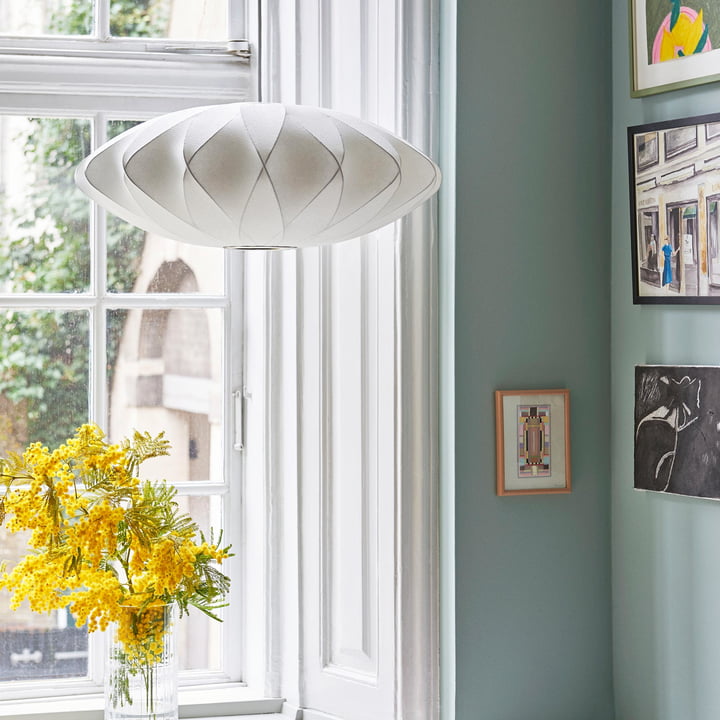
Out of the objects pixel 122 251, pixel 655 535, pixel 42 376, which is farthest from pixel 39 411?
pixel 655 535

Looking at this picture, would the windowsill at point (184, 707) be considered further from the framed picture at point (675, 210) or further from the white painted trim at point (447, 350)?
the framed picture at point (675, 210)

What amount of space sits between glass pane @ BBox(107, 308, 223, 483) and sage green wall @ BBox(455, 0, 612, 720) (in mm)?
576

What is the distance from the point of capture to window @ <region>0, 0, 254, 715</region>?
1.85 m

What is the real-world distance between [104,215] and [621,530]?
122 centimetres

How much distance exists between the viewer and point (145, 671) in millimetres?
1535

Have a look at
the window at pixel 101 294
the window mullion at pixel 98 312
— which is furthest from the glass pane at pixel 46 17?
the window mullion at pixel 98 312

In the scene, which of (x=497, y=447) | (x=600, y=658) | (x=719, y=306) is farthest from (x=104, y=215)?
(x=600, y=658)

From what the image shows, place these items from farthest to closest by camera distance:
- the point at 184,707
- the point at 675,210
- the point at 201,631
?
the point at 201,631 < the point at 184,707 < the point at 675,210

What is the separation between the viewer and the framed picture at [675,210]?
5.03 ft

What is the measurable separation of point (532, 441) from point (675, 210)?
0.49 meters

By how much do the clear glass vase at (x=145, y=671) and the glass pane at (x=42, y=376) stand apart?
20.4 inches

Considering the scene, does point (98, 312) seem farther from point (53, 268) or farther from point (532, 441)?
point (532, 441)

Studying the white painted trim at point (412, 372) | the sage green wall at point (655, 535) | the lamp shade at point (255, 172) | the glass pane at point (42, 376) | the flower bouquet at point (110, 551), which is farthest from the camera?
the glass pane at point (42, 376)

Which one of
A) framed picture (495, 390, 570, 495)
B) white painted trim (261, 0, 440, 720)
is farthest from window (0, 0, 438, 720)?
framed picture (495, 390, 570, 495)
